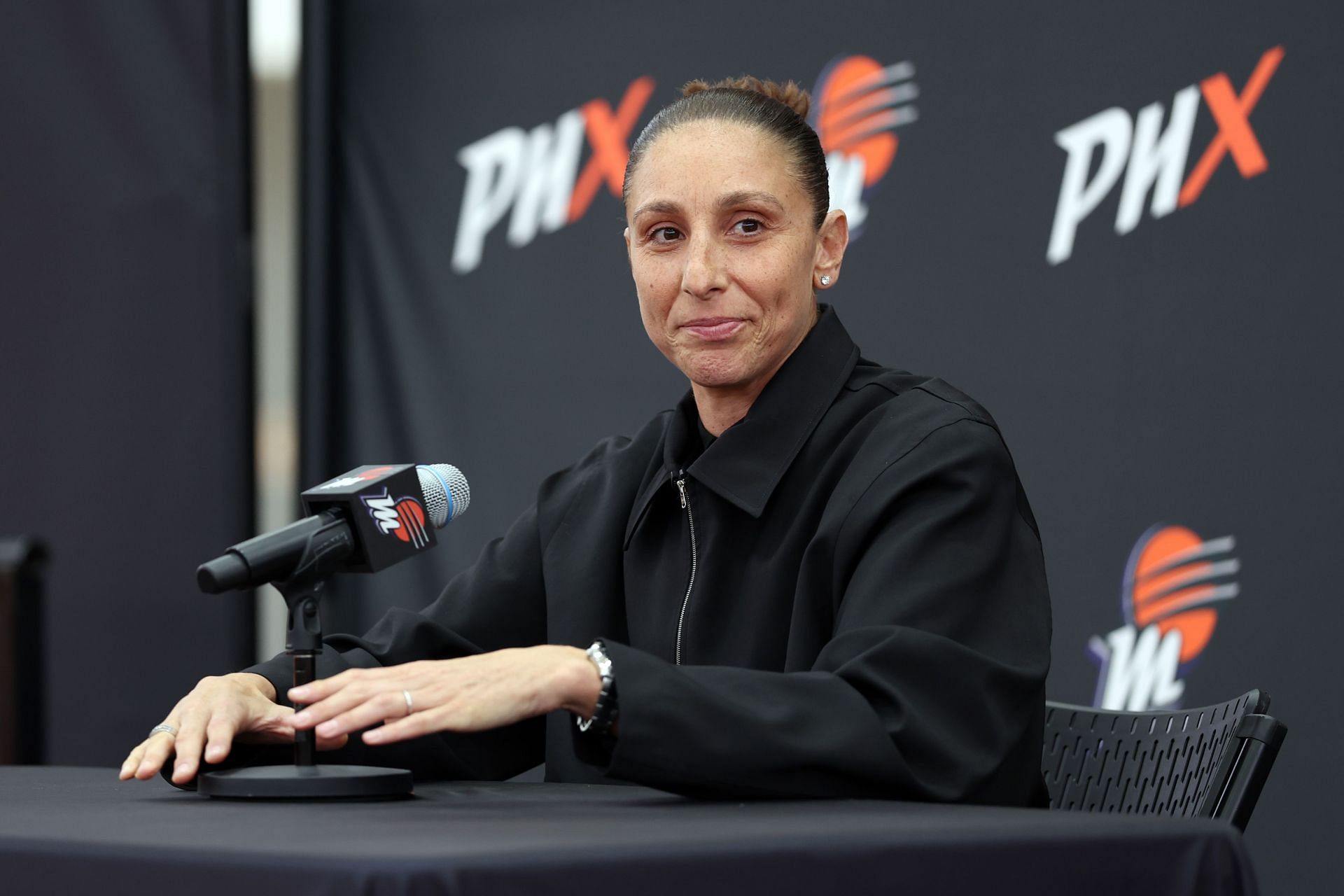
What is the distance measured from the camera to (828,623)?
156cm

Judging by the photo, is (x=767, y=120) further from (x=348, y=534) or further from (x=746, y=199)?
(x=348, y=534)

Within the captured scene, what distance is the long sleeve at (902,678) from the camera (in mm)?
1184

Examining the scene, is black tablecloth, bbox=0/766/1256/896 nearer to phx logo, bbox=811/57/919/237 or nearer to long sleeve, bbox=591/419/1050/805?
long sleeve, bbox=591/419/1050/805

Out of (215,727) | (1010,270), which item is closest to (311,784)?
(215,727)

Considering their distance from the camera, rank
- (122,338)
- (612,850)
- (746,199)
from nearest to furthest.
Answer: (612,850)
(746,199)
(122,338)

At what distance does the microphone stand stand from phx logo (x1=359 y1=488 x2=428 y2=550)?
0.10 feet

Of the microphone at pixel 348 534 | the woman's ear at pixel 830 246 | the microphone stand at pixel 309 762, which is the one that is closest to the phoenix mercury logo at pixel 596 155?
the woman's ear at pixel 830 246

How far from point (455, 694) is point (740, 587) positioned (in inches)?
22.5

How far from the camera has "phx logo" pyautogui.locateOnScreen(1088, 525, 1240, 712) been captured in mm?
2559

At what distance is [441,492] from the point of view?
4.68ft

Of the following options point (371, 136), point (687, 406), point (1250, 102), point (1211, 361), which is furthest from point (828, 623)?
point (371, 136)

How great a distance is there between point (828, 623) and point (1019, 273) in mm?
1396

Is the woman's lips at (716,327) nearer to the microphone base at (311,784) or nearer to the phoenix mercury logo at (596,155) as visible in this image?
the microphone base at (311,784)

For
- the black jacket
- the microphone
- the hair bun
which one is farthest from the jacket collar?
the microphone
